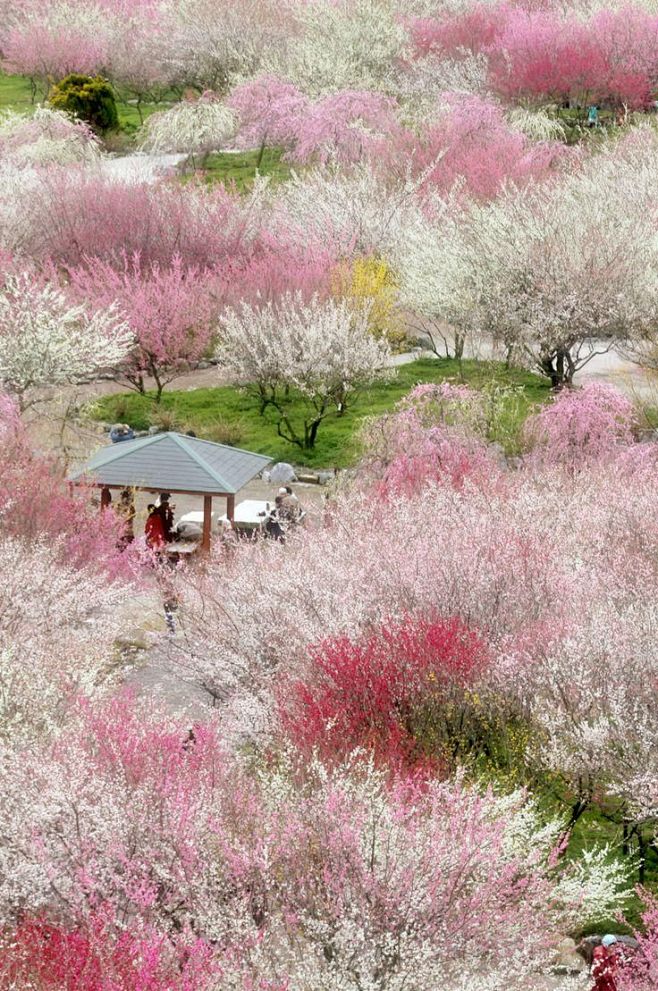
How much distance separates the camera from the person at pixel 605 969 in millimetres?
9523

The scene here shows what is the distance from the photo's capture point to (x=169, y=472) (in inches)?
813

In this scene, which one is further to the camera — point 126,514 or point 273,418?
point 273,418

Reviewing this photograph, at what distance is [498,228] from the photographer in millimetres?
29891

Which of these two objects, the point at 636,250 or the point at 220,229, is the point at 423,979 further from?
the point at 220,229

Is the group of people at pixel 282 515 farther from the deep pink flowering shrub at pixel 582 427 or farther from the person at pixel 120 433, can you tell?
the person at pixel 120 433

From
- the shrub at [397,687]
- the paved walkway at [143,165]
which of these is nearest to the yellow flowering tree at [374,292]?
the paved walkway at [143,165]

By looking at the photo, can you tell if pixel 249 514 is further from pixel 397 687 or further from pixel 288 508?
pixel 397 687

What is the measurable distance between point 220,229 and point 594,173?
33.7 ft

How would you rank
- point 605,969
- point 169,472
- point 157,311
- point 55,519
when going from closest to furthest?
point 605,969 → point 55,519 → point 169,472 → point 157,311

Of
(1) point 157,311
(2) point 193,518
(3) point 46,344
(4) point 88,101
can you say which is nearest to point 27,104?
(4) point 88,101

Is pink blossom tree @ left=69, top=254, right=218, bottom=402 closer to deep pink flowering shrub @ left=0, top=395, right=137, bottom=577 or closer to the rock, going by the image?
deep pink flowering shrub @ left=0, top=395, right=137, bottom=577

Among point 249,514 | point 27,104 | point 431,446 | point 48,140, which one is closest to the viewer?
point 431,446

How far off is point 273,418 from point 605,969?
2054 cm

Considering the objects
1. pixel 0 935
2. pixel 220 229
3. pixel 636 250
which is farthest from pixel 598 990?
pixel 220 229
